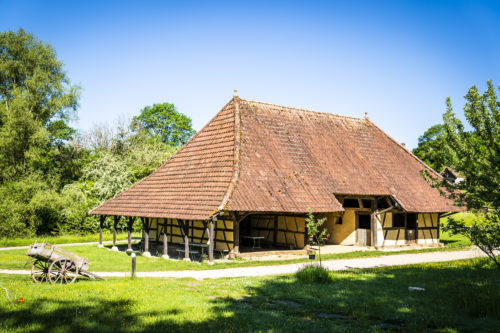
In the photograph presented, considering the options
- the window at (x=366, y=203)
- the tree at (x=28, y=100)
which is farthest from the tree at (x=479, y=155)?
the tree at (x=28, y=100)

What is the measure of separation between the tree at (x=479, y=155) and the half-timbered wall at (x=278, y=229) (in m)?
12.1

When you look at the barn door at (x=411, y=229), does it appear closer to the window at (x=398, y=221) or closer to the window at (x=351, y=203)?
the window at (x=398, y=221)

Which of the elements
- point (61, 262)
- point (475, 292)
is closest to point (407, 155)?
point (475, 292)

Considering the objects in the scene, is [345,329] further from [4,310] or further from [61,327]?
[4,310]

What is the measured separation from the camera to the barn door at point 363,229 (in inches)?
922

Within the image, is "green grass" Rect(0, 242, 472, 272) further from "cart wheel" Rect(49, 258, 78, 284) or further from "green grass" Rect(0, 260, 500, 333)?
"green grass" Rect(0, 260, 500, 333)

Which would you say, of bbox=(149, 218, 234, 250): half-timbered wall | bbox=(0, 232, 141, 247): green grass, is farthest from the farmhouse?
bbox=(0, 232, 141, 247): green grass

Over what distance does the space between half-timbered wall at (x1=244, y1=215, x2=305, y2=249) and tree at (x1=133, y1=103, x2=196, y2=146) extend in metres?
35.3

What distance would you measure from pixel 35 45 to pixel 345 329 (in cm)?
3539

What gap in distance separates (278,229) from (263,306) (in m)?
13.0

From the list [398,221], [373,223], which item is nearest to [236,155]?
[373,223]

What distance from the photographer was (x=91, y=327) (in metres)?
7.10

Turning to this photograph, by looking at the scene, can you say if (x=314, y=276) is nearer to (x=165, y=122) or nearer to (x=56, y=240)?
(x=56, y=240)

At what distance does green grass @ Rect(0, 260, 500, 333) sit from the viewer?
7266mm
